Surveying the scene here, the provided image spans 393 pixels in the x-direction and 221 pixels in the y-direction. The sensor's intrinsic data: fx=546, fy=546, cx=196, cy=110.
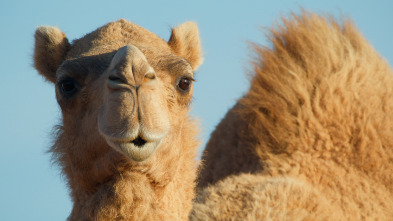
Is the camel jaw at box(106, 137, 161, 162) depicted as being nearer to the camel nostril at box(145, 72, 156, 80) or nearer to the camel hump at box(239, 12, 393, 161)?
the camel nostril at box(145, 72, 156, 80)

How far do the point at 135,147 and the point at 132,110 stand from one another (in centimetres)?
20

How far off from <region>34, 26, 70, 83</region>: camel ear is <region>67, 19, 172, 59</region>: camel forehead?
121 mm

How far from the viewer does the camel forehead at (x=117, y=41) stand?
324cm

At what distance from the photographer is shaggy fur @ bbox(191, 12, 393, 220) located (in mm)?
4133

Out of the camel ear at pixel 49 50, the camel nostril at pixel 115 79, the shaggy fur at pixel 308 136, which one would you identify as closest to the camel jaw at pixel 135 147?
the camel nostril at pixel 115 79

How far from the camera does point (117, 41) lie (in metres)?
3.36

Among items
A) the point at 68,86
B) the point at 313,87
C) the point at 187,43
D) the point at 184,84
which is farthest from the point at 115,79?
the point at 313,87

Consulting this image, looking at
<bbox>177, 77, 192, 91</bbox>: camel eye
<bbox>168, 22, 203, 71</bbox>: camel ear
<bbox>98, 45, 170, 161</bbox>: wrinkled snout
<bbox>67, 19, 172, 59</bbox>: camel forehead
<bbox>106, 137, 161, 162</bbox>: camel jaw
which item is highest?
<bbox>168, 22, 203, 71</bbox>: camel ear

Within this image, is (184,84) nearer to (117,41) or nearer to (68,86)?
(117,41)

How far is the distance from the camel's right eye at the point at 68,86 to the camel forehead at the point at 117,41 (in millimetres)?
183

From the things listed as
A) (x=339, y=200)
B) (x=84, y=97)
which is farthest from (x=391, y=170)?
(x=84, y=97)

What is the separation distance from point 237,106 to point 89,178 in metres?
2.82

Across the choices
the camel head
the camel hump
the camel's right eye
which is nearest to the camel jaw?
the camel head

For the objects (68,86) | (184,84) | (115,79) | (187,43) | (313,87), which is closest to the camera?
(115,79)
